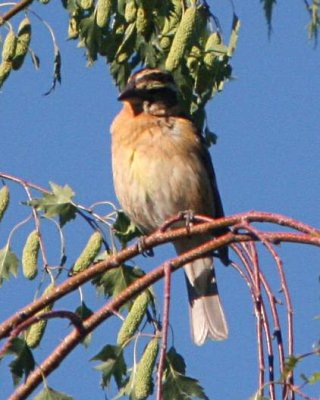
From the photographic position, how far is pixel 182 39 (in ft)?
16.3

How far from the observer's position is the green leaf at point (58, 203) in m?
4.35

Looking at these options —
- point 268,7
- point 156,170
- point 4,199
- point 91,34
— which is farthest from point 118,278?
point 268,7

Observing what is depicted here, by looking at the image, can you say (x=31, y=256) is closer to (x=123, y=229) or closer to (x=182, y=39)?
(x=123, y=229)

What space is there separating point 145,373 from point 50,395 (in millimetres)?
564

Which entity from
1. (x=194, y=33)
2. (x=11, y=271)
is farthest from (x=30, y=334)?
(x=194, y=33)

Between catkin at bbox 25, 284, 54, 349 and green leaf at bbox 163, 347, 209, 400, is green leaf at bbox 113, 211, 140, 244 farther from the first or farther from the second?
green leaf at bbox 163, 347, 209, 400

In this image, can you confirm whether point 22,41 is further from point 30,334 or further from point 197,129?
point 30,334

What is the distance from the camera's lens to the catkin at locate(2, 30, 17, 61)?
514 centimetres

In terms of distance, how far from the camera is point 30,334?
430cm

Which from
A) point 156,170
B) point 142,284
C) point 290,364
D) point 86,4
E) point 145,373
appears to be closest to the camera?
point 290,364

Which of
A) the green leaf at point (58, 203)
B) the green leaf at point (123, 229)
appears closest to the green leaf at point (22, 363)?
the green leaf at point (58, 203)

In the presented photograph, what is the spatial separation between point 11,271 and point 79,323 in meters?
1.34

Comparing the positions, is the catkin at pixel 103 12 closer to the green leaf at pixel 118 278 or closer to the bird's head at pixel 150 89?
the bird's head at pixel 150 89

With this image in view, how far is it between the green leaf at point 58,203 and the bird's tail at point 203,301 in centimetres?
155
